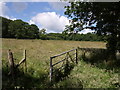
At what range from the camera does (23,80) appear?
6.80 metres

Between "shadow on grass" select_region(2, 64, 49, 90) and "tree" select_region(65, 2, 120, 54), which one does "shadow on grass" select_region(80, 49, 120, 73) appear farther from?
"shadow on grass" select_region(2, 64, 49, 90)

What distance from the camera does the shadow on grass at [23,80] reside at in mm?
6325

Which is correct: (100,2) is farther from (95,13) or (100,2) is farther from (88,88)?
(88,88)

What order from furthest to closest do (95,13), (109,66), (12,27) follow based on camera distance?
1. (12,27)
2. (95,13)
3. (109,66)

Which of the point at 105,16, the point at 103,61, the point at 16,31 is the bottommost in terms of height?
the point at 103,61

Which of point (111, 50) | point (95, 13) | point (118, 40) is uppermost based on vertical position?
point (95, 13)

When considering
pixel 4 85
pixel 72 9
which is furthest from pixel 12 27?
pixel 4 85

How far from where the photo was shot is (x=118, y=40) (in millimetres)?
11086

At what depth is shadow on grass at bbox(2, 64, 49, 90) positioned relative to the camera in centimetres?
633

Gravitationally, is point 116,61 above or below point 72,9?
below

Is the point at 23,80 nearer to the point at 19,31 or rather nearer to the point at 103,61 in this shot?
the point at 103,61

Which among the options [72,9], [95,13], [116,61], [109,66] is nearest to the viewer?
[109,66]

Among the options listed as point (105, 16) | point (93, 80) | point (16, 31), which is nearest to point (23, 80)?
point (93, 80)

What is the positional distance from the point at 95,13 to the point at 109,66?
472cm
